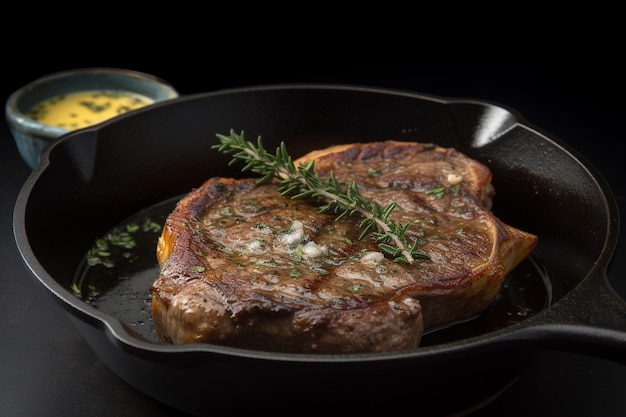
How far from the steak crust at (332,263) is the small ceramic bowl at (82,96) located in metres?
2.06

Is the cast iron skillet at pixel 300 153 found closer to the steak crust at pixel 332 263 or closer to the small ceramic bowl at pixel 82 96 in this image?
the steak crust at pixel 332 263

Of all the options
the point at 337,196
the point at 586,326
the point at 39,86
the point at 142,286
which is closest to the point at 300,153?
the point at 337,196

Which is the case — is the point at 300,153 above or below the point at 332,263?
below

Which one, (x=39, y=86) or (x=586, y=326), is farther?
(x=39, y=86)

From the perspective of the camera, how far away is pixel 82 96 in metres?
6.52

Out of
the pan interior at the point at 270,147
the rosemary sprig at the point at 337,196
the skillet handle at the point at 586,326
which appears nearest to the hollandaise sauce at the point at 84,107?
the pan interior at the point at 270,147

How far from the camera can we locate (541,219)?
4938 mm

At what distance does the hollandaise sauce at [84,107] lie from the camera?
20.3 ft

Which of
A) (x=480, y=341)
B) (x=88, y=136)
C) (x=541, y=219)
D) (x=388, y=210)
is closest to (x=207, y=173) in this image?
(x=88, y=136)

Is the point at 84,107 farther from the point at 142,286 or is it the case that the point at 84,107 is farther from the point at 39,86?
the point at 142,286

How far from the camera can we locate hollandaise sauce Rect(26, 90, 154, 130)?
6191 millimetres

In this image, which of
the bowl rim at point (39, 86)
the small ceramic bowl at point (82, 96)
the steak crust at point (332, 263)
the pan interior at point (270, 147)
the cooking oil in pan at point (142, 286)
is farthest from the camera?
the small ceramic bowl at point (82, 96)

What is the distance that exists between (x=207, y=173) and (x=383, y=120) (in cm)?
116

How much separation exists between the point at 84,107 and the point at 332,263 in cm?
321
